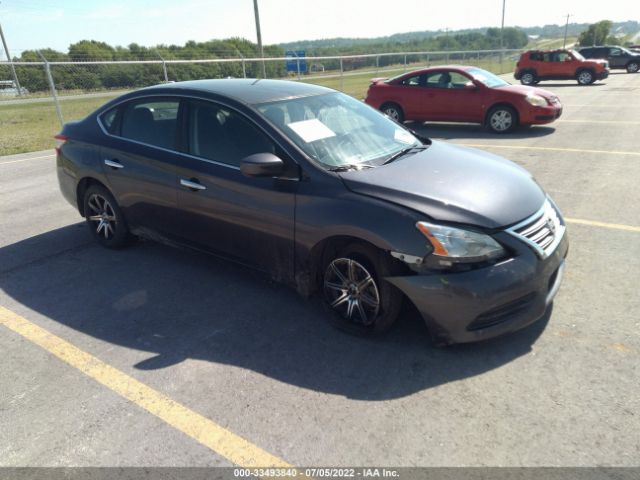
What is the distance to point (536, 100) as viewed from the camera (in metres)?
10.8

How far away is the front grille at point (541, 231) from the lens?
3064 millimetres

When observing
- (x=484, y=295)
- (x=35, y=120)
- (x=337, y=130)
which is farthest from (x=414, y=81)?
(x=35, y=120)

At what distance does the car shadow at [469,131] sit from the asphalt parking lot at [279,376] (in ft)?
21.6

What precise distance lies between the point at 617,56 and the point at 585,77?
1006 cm

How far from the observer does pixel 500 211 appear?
3.14 metres

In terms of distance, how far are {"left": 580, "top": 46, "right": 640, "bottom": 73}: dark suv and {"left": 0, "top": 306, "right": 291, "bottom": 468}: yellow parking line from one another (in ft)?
115

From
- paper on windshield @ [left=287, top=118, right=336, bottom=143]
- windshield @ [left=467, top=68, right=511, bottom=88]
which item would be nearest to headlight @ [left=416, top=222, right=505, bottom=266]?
paper on windshield @ [left=287, top=118, right=336, bottom=143]

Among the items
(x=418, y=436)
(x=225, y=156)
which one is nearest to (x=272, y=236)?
(x=225, y=156)

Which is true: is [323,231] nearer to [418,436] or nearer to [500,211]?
[500,211]

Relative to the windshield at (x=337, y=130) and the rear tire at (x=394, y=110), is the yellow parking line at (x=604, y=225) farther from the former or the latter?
the rear tire at (x=394, y=110)

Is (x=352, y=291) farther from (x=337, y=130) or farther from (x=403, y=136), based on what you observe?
(x=403, y=136)

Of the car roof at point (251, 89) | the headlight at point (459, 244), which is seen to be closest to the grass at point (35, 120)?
the car roof at point (251, 89)

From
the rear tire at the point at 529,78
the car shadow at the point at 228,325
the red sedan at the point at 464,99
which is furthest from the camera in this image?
the rear tire at the point at 529,78

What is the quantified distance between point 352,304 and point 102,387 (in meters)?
1.68
